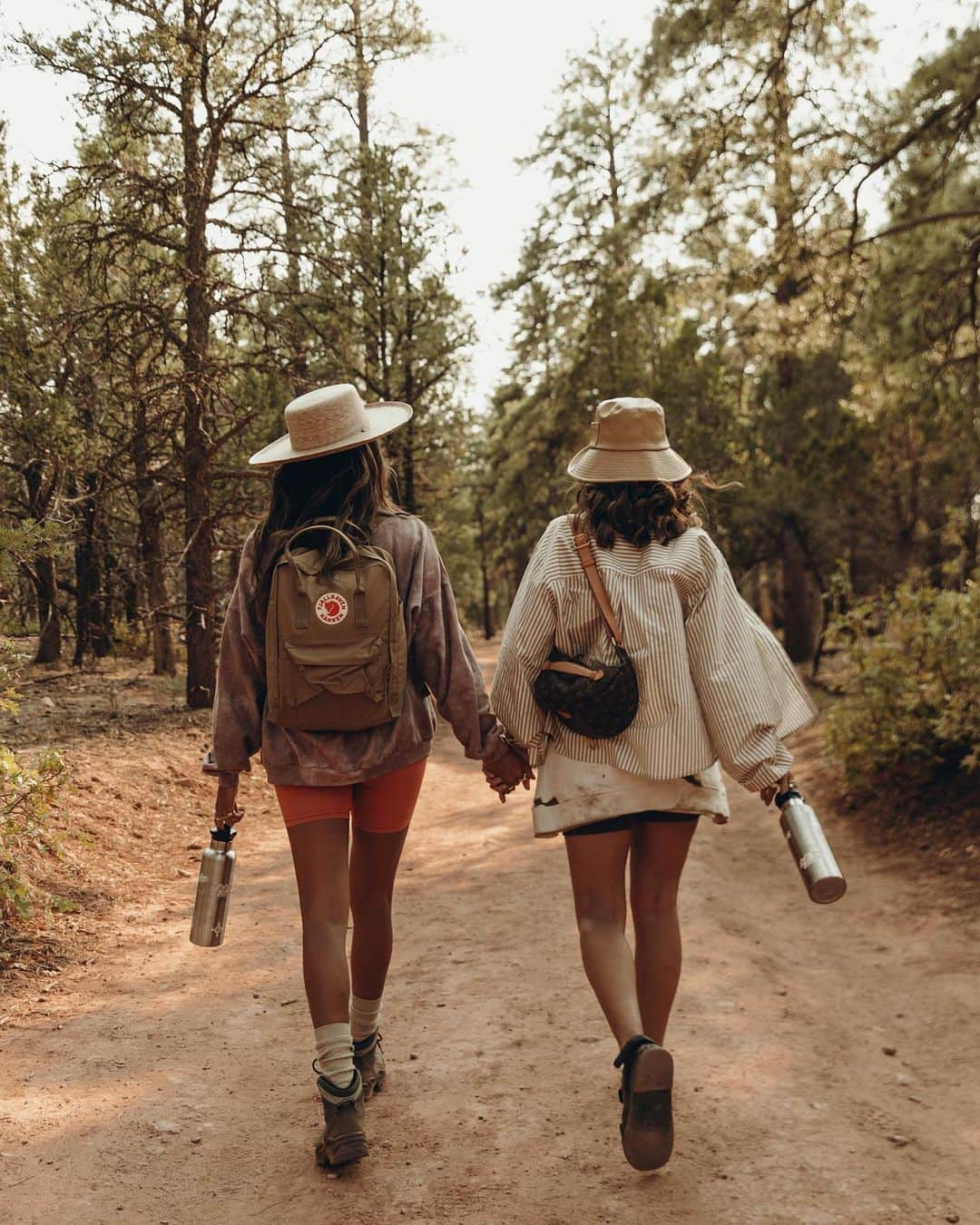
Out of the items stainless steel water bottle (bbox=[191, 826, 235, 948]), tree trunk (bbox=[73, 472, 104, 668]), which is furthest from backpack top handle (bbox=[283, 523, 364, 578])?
tree trunk (bbox=[73, 472, 104, 668])

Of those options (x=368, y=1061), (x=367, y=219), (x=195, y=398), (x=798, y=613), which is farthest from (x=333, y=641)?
(x=798, y=613)

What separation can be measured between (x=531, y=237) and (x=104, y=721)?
19306mm

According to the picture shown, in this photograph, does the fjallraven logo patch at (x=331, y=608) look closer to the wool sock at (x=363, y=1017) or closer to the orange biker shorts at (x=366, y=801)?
the orange biker shorts at (x=366, y=801)

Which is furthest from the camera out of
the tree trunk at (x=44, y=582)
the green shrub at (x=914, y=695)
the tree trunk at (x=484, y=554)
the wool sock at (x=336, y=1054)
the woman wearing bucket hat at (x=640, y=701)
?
the tree trunk at (x=484, y=554)

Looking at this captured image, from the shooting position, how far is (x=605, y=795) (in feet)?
11.0

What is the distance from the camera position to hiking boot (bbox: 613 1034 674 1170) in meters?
3.00

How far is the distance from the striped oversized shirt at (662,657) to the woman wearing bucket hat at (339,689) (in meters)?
0.19

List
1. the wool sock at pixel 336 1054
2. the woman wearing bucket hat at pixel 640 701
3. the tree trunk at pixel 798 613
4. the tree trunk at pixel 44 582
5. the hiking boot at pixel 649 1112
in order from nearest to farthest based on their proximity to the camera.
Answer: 1. the hiking boot at pixel 649 1112
2. the wool sock at pixel 336 1054
3. the woman wearing bucket hat at pixel 640 701
4. the tree trunk at pixel 44 582
5. the tree trunk at pixel 798 613

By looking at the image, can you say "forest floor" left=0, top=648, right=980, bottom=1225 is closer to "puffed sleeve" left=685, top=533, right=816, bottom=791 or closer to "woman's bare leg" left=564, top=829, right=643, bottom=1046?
"woman's bare leg" left=564, top=829, right=643, bottom=1046

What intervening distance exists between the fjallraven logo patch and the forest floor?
1.64m

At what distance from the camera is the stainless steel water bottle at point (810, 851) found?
125 inches

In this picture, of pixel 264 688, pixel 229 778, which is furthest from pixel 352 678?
pixel 229 778

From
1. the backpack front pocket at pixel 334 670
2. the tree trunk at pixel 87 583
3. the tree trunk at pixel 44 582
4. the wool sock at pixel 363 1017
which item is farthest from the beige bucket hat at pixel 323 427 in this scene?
the tree trunk at pixel 44 582

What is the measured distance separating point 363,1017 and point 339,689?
4.20 feet
